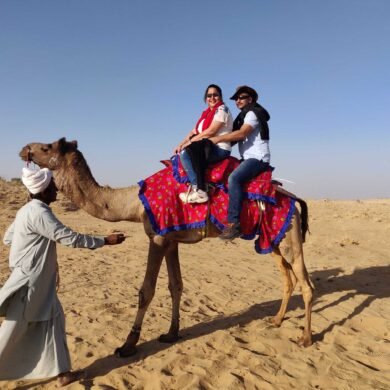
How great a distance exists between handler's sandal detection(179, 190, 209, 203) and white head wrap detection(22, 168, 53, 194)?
1718mm

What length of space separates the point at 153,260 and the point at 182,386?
1.48 m

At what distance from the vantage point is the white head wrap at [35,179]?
374cm

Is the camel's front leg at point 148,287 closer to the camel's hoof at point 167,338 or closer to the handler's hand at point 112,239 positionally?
the camel's hoof at point 167,338

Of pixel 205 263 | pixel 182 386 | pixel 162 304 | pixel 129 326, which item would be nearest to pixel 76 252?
pixel 205 263

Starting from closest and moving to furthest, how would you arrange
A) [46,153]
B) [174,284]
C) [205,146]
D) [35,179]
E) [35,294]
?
[35,294] → [35,179] → [46,153] → [205,146] → [174,284]

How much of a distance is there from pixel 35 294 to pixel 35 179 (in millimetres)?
1088

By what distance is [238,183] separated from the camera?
5000 millimetres

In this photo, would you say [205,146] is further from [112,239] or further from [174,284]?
[174,284]

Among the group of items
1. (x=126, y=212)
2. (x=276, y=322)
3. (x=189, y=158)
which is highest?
(x=189, y=158)

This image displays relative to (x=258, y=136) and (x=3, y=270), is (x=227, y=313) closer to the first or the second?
(x=258, y=136)

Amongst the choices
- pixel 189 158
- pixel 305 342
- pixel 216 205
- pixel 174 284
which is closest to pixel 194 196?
pixel 216 205

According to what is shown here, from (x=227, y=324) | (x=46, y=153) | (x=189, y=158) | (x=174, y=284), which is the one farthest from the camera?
(x=227, y=324)

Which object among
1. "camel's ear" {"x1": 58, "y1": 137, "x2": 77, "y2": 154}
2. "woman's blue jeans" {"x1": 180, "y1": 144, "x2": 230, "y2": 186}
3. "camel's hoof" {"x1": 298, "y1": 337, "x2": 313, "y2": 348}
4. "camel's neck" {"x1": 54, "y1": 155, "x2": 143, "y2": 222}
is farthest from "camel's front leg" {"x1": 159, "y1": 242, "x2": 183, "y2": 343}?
"camel's ear" {"x1": 58, "y1": 137, "x2": 77, "y2": 154}

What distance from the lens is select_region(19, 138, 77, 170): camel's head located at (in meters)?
4.74
